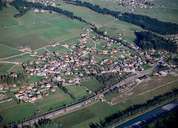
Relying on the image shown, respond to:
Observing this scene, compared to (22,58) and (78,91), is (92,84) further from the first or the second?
(22,58)

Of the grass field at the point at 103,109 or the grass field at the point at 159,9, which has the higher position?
the grass field at the point at 159,9

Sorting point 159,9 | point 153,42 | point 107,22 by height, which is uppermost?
point 159,9

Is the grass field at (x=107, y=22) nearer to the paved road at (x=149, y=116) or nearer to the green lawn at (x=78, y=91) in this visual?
the green lawn at (x=78, y=91)

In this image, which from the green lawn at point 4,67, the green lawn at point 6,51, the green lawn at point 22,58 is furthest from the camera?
the green lawn at point 6,51

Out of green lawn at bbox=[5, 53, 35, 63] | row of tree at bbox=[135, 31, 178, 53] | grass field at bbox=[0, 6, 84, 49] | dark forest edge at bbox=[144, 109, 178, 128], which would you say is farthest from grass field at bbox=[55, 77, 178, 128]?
grass field at bbox=[0, 6, 84, 49]

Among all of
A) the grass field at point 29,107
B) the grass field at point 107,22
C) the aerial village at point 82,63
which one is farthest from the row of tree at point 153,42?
the grass field at point 29,107

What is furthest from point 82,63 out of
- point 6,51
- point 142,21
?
point 142,21

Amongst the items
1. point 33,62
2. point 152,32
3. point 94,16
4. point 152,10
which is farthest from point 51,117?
point 152,10
